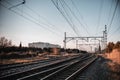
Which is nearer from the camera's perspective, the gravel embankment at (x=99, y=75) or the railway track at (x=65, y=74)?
the railway track at (x=65, y=74)

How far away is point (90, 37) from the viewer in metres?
68.2

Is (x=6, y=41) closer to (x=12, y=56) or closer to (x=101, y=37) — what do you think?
(x=101, y=37)

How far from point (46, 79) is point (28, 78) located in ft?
4.03

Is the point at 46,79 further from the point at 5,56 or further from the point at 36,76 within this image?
the point at 5,56

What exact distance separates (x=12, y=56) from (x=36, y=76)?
29993mm

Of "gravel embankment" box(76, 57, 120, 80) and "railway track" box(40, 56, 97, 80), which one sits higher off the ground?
"railway track" box(40, 56, 97, 80)

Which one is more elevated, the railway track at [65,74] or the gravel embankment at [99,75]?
the railway track at [65,74]

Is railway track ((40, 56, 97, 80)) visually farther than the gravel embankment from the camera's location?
No

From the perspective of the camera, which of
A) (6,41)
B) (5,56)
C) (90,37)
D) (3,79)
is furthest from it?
(6,41)

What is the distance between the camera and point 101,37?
70625mm

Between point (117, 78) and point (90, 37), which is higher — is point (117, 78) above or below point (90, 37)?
below

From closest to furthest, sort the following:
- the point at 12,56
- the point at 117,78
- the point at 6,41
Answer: the point at 117,78 < the point at 12,56 < the point at 6,41

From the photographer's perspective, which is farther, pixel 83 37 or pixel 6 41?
pixel 6 41

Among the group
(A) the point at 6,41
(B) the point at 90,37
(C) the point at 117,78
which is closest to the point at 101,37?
(B) the point at 90,37
